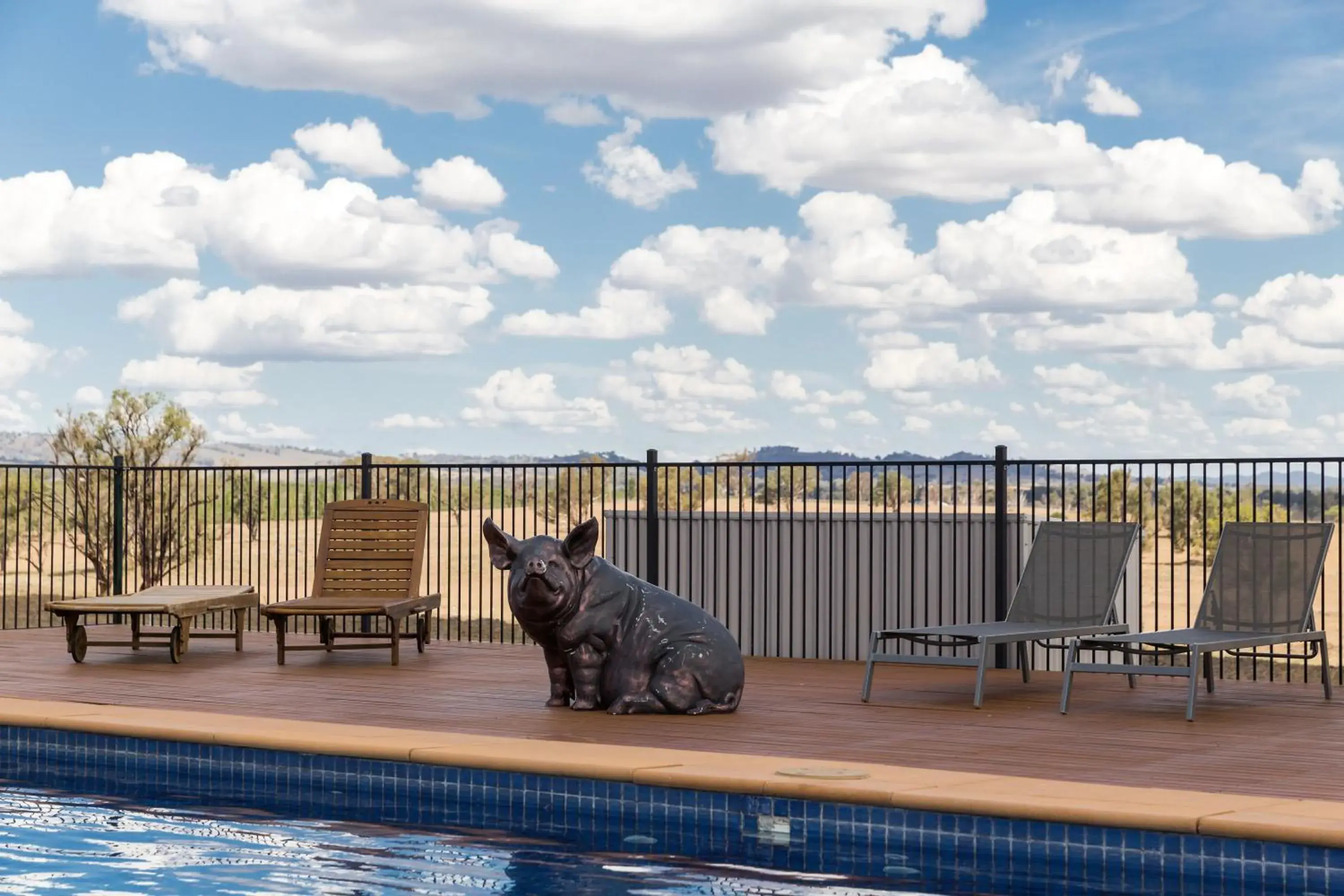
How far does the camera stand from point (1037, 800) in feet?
18.4

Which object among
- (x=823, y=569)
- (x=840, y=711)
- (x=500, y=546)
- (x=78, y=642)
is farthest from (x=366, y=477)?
(x=840, y=711)

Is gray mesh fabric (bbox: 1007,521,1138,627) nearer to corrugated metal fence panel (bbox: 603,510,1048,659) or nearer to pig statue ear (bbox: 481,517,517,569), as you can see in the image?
corrugated metal fence panel (bbox: 603,510,1048,659)

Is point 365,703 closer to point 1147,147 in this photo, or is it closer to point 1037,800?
point 1037,800

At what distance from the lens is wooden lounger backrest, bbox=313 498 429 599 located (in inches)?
465

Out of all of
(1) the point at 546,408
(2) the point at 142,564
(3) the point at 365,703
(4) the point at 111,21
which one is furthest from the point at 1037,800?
(4) the point at 111,21

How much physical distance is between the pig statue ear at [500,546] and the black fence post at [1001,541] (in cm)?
383

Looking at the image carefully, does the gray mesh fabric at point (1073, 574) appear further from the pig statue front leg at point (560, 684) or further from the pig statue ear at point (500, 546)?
the pig statue ear at point (500, 546)

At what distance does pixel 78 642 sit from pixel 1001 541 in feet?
19.9

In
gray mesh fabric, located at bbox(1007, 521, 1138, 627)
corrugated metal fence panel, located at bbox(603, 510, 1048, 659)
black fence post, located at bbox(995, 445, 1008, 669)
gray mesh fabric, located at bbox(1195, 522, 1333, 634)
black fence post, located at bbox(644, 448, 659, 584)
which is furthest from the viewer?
black fence post, located at bbox(644, 448, 659, 584)

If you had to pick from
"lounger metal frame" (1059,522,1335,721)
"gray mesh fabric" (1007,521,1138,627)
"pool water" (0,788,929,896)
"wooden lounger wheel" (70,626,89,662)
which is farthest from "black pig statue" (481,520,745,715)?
"wooden lounger wheel" (70,626,89,662)

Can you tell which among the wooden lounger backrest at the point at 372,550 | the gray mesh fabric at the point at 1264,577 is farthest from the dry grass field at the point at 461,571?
the gray mesh fabric at the point at 1264,577

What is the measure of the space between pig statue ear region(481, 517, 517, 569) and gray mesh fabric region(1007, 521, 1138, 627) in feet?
10.4

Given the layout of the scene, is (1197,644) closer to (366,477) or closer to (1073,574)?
(1073,574)

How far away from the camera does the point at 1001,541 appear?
35.8ft
